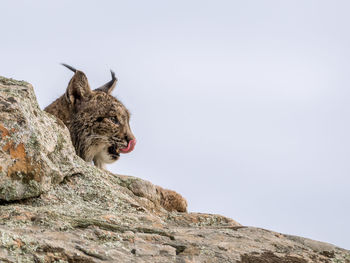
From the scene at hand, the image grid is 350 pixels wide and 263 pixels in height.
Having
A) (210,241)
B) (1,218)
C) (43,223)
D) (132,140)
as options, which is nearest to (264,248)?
(210,241)

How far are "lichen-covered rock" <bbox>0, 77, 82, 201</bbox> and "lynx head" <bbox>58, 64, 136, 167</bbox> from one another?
10.6 ft

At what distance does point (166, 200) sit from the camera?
7699mm

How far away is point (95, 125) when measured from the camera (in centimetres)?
944

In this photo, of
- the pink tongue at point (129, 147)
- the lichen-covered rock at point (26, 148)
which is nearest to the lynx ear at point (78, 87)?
the pink tongue at point (129, 147)

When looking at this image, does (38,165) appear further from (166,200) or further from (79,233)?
(166,200)

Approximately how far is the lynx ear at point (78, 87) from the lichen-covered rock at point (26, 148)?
331 cm

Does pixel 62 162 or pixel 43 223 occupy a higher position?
pixel 62 162

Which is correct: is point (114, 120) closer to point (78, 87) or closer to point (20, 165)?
point (78, 87)

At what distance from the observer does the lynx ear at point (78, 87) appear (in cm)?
950

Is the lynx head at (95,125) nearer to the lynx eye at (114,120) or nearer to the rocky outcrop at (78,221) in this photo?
the lynx eye at (114,120)

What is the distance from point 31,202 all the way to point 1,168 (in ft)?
1.63

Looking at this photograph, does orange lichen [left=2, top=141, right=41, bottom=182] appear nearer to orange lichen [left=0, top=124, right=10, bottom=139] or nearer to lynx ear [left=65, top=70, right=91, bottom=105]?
orange lichen [left=0, top=124, right=10, bottom=139]

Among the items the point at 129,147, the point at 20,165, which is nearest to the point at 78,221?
the point at 20,165

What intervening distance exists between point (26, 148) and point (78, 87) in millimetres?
4372
